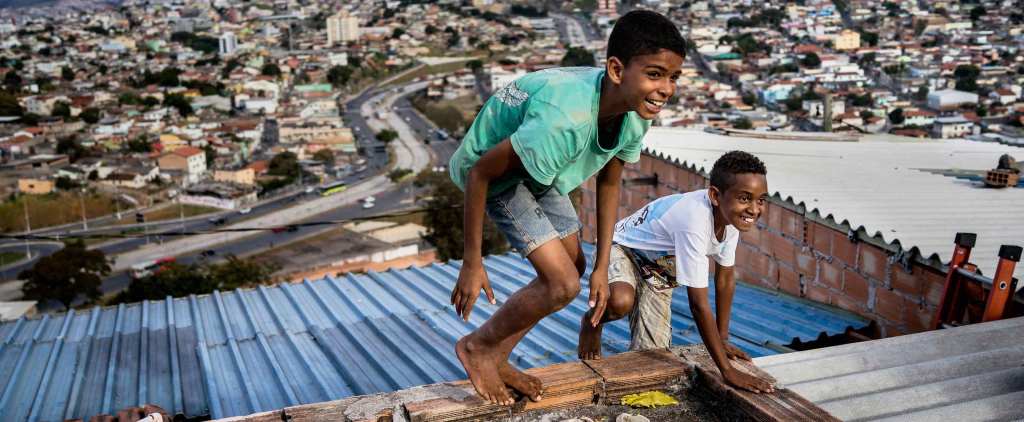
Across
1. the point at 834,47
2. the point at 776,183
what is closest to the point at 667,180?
the point at 776,183

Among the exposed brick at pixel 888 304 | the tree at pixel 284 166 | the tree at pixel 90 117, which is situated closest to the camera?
the exposed brick at pixel 888 304

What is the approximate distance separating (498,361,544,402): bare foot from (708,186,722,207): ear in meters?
0.72

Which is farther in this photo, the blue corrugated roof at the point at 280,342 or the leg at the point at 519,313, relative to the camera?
the blue corrugated roof at the point at 280,342

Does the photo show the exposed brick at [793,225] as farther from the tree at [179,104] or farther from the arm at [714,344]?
the tree at [179,104]

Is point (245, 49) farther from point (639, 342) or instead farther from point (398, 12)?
point (639, 342)

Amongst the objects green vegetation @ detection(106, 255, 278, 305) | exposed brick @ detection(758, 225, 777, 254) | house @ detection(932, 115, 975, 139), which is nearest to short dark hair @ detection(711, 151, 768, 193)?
exposed brick @ detection(758, 225, 777, 254)

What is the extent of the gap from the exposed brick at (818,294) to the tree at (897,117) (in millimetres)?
35890

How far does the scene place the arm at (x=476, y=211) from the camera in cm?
201

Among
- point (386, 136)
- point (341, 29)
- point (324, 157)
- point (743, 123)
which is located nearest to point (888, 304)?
point (743, 123)

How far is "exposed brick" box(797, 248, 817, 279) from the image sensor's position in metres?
4.32

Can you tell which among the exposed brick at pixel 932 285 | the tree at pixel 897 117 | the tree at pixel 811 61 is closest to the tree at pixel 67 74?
the tree at pixel 811 61

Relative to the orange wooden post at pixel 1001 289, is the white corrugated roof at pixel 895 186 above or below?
below

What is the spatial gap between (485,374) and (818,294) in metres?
2.55

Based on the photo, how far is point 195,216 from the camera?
3064cm
